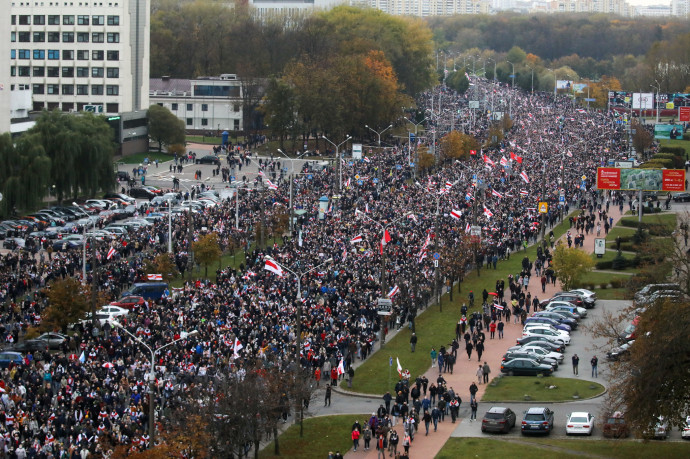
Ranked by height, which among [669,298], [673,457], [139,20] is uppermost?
[139,20]

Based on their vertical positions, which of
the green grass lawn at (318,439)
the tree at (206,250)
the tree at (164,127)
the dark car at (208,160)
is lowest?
the green grass lawn at (318,439)

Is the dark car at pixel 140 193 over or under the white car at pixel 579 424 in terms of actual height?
over

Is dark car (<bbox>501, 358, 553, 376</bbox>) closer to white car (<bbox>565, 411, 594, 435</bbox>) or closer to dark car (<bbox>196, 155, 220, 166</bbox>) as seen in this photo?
white car (<bbox>565, 411, 594, 435</bbox>)

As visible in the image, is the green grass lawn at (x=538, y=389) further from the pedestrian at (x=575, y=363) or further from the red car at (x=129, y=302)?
the red car at (x=129, y=302)

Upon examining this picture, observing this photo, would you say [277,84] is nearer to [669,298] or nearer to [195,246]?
[195,246]

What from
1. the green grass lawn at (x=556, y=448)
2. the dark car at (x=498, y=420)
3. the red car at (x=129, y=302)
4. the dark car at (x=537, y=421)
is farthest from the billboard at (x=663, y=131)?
the green grass lawn at (x=556, y=448)

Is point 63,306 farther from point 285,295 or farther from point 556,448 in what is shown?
point 556,448

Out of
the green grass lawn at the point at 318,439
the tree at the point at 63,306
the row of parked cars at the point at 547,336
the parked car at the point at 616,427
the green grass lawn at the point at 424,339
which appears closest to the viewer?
the parked car at the point at 616,427

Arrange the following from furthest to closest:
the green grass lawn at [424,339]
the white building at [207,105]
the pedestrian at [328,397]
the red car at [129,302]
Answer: the white building at [207,105] < the red car at [129,302] < the green grass lawn at [424,339] < the pedestrian at [328,397]

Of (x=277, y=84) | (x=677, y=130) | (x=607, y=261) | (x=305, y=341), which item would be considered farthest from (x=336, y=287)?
(x=677, y=130)
